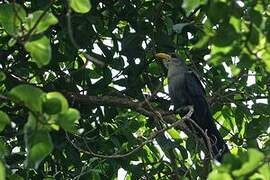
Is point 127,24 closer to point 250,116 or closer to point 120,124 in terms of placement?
point 120,124

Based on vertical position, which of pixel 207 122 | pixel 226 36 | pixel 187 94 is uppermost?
pixel 187 94

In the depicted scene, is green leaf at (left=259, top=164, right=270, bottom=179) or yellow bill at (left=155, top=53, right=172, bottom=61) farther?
yellow bill at (left=155, top=53, right=172, bottom=61)

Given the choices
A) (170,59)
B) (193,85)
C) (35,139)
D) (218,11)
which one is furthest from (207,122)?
(35,139)

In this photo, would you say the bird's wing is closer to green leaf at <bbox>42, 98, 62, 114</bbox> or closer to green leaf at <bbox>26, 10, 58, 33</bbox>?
green leaf at <bbox>26, 10, 58, 33</bbox>

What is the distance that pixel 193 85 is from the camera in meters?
4.95

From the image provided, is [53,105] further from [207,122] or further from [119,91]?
[207,122]

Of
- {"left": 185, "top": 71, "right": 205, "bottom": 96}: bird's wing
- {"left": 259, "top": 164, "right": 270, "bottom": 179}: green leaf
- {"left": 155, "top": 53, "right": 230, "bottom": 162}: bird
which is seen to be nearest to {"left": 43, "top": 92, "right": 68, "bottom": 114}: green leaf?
{"left": 259, "top": 164, "right": 270, "bottom": 179}: green leaf

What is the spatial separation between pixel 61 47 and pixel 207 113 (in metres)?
1.08

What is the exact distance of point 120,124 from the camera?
13.0 feet

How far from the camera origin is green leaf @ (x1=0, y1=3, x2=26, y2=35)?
2.02 metres

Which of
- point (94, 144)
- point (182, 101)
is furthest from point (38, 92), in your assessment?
point (182, 101)

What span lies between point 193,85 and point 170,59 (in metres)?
0.64

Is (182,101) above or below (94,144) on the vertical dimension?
above

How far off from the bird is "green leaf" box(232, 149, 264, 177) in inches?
85.3
